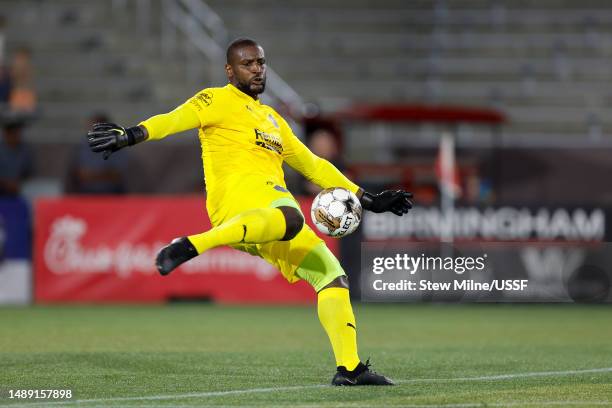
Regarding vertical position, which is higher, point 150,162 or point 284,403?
point 150,162

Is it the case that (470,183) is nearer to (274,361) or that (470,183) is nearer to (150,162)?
(150,162)

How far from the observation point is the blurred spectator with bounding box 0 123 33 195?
17.5 m

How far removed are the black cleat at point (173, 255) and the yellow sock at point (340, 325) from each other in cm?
99

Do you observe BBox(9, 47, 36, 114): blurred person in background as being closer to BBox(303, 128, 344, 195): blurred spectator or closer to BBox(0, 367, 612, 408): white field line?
BBox(303, 128, 344, 195): blurred spectator

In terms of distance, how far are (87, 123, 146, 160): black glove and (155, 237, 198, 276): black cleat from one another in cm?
64

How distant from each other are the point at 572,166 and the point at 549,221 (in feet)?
10.2

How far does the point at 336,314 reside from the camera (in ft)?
24.8

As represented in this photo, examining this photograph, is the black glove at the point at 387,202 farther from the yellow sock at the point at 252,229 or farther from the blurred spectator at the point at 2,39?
Result: the blurred spectator at the point at 2,39

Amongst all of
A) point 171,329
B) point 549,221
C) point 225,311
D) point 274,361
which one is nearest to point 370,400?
point 274,361

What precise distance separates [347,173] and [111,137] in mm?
10756

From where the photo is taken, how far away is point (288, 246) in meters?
7.68

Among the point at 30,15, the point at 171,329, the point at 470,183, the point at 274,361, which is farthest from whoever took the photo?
the point at 30,15

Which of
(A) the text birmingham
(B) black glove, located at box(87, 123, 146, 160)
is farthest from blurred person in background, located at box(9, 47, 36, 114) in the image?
(B) black glove, located at box(87, 123, 146, 160)

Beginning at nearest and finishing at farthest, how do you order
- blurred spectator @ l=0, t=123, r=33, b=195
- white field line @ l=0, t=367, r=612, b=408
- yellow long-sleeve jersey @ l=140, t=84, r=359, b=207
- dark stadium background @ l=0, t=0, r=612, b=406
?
1. white field line @ l=0, t=367, r=612, b=408
2. yellow long-sleeve jersey @ l=140, t=84, r=359, b=207
3. dark stadium background @ l=0, t=0, r=612, b=406
4. blurred spectator @ l=0, t=123, r=33, b=195
